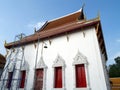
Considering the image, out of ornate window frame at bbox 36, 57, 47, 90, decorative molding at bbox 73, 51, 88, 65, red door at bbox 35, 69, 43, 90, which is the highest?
decorative molding at bbox 73, 51, 88, 65

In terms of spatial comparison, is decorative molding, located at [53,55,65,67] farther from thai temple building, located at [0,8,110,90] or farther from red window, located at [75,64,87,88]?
red window, located at [75,64,87,88]

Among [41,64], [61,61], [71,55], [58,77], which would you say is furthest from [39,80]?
[71,55]

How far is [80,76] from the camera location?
283 inches

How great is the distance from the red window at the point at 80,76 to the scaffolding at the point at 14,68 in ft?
16.3

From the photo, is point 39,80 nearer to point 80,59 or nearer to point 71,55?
point 71,55

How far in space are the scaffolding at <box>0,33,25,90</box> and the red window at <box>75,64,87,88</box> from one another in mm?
4956

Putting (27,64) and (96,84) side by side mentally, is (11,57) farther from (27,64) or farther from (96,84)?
(96,84)

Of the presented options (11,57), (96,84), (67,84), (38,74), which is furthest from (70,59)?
(11,57)

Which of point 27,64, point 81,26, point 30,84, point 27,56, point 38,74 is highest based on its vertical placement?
point 81,26

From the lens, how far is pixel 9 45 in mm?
10859

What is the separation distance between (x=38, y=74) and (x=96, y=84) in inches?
181

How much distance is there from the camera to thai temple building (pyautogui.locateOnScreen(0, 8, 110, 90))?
22.7 feet

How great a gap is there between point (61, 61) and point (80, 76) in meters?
1.75

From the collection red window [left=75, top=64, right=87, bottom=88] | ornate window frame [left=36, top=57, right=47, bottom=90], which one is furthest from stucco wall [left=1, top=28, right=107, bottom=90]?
red window [left=75, top=64, right=87, bottom=88]
